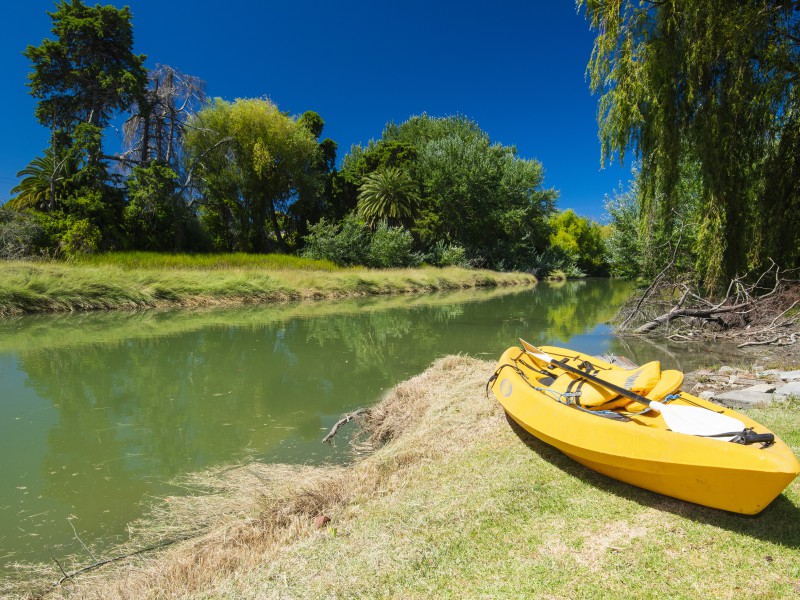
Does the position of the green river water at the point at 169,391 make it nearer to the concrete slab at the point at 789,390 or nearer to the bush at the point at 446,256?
the concrete slab at the point at 789,390

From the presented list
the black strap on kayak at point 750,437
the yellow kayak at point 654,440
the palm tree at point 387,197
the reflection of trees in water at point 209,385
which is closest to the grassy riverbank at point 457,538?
the yellow kayak at point 654,440

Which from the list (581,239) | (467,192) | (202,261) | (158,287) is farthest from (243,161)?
(581,239)

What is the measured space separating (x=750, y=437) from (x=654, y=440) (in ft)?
1.51

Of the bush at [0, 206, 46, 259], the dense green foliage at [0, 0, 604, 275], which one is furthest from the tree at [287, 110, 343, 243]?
the bush at [0, 206, 46, 259]

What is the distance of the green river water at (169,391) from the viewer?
3.61 meters

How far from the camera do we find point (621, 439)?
2.81 m

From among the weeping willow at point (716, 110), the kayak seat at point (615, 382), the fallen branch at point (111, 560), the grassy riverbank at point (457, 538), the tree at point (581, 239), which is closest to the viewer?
the grassy riverbank at point (457, 538)

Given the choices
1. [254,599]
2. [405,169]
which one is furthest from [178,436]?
[405,169]

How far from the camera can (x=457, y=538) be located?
258 centimetres

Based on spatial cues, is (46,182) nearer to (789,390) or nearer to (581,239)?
(789,390)

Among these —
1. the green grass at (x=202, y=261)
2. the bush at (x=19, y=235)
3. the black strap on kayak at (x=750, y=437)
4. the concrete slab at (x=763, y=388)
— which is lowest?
the concrete slab at (x=763, y=388)

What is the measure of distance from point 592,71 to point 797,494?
8.72 m

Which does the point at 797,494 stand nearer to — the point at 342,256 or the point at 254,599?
the point at 254,599

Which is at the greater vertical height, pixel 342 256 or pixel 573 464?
pixel 342 256
